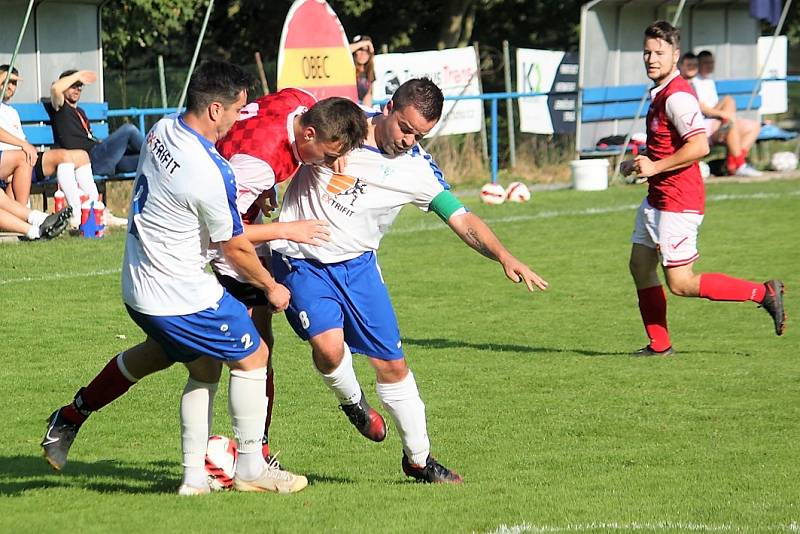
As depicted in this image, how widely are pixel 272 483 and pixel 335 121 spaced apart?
1.52 m

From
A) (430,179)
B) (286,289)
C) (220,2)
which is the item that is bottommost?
(286,289)

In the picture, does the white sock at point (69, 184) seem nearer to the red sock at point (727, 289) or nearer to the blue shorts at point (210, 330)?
the red sock at point (727, 289)

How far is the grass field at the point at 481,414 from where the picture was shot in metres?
5.36

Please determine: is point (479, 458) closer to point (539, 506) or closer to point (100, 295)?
point (539, 506)

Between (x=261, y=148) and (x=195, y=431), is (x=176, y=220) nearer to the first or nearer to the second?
(x=261, y=148)

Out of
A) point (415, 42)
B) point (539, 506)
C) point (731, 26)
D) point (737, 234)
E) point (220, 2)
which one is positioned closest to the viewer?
point (539, 506)

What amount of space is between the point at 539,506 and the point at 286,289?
133 cm

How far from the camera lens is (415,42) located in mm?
30609

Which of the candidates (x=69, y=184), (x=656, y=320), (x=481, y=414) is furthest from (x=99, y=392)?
(x=69, y=184)

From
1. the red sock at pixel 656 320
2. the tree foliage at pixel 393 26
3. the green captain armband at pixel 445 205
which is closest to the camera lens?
the green captain armband at pixel 445 205

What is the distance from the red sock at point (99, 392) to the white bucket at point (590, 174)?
14.3 meters

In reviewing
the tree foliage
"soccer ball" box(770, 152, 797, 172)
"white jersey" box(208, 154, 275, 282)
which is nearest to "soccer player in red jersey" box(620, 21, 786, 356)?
"white jersey" box(208, 154, 275, 282)

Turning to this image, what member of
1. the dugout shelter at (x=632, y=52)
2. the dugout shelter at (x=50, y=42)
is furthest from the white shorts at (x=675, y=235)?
the dugout shelter at (x=632, y=52)

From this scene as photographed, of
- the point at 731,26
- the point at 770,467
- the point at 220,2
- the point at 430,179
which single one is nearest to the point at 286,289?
the point at 430,179
